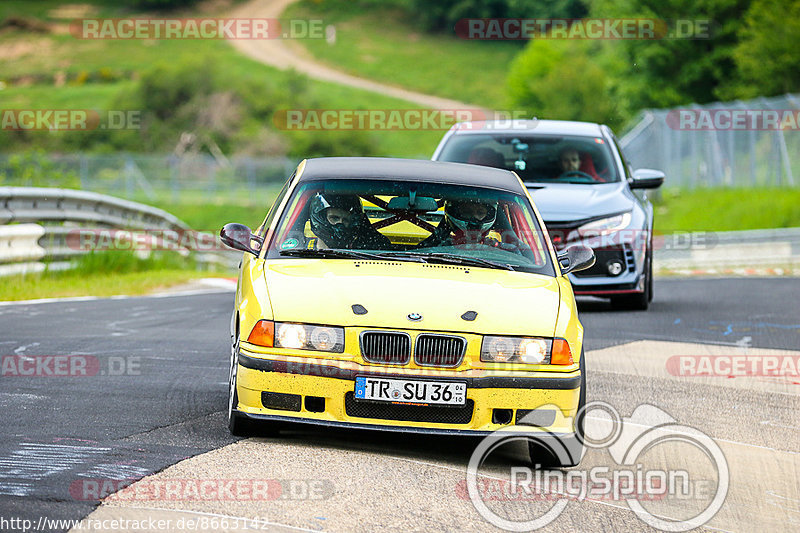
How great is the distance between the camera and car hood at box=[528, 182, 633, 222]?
1295 centimetres

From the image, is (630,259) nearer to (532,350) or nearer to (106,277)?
(532,350)

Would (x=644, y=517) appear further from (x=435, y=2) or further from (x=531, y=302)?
(x=435, y=2)

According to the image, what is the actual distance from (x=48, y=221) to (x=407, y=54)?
3742 inches

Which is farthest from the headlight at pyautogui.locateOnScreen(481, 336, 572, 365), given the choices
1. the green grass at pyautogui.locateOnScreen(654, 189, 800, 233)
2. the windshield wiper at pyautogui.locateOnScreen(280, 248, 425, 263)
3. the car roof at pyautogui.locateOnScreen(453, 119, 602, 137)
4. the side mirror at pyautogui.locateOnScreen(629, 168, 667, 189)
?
the green grass at pyautogui.locateOnScreen(654, 189, 800, 233)

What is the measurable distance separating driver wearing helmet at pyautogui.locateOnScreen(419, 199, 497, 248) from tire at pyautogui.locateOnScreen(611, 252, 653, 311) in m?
5.88

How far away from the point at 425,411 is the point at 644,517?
1166 mm

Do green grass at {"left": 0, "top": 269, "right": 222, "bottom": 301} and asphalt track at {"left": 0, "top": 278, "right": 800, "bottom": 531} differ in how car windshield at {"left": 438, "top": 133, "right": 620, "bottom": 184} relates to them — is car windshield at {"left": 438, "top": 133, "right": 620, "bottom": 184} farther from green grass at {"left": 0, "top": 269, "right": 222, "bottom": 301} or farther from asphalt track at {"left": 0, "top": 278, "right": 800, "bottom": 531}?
green grass at {"left": 0, "top": 269, "right": 222, "bottom": 301}

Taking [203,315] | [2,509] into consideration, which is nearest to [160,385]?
[2,509]

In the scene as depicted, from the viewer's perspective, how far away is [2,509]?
5.10 metres

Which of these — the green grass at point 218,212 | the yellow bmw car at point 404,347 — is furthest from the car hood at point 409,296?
the green grass at point 218,212

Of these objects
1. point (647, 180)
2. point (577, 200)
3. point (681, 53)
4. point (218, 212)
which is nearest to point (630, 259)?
point (577, 200)

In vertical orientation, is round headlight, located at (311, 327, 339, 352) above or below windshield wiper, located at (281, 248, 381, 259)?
below

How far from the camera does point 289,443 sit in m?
6.66

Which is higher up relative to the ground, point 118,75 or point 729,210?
point 118,75
